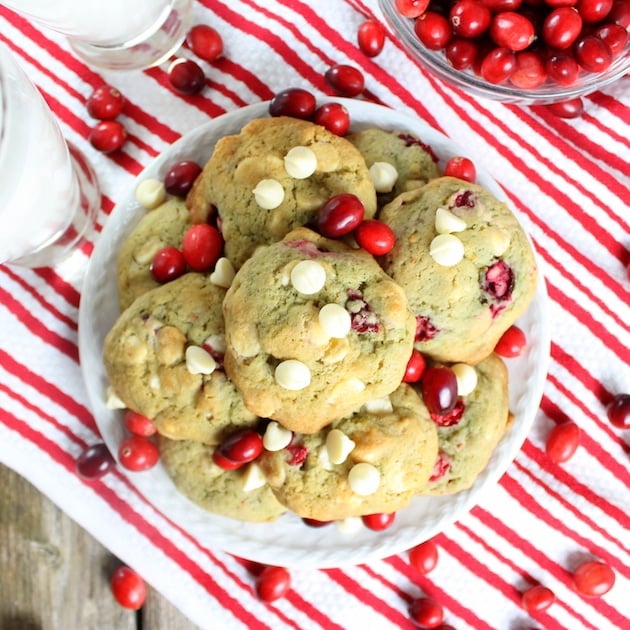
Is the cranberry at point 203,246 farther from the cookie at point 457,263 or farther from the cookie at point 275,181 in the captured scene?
the cookie at point 457,263

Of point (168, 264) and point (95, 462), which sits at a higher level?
point (168, 264)

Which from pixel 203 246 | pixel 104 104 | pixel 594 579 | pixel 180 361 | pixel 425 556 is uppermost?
pixel 104 104

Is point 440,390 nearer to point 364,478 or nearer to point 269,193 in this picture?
point 364,478

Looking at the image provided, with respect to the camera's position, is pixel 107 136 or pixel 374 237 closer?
pixel 374 237

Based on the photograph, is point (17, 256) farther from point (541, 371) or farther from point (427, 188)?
point (541, 371)

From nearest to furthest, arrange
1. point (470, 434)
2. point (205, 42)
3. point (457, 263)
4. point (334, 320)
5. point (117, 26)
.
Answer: point (334, 320), point (457, 263), point (470, 434), point (117, 26), point (205, 42)

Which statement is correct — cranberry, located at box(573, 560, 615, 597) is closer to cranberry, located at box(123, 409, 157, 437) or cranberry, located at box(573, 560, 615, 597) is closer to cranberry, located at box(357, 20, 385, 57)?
cranberry, located at box(123, 409, 157, 437)

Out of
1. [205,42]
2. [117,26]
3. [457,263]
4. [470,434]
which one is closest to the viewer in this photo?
[457,263]

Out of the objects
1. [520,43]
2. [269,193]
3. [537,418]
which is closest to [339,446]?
[269,193]

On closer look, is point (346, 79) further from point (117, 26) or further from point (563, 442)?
point (563, 442)
